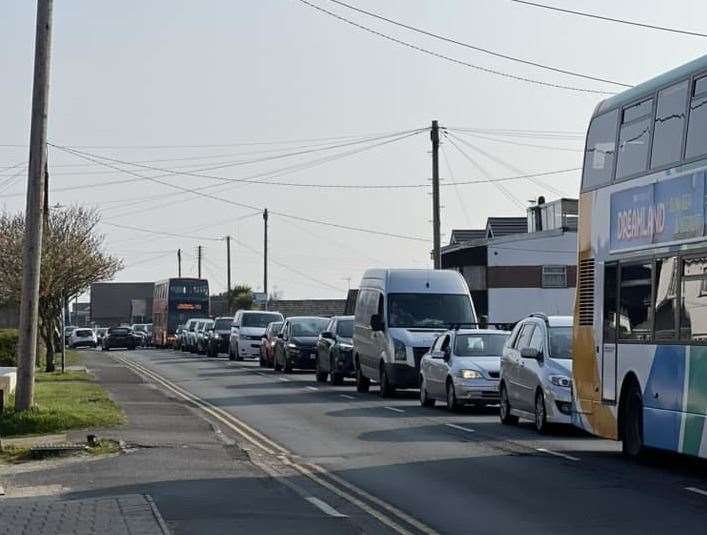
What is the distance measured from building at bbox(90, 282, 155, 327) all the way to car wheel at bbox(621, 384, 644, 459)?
125 metres

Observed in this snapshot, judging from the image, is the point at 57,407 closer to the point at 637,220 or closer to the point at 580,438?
the point at 580,438

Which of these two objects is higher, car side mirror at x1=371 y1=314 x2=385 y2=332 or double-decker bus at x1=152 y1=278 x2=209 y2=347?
double-decker bus at x1=152 y1=278 x2=209 y2=347

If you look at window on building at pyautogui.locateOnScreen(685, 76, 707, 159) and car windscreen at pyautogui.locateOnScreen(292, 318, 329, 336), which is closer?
window on building at pyautogui.locateOnScreen(685, 76, 707, 159)

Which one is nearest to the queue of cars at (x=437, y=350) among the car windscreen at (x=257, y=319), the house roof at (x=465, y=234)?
the car windscreen at (x=257, y=319)

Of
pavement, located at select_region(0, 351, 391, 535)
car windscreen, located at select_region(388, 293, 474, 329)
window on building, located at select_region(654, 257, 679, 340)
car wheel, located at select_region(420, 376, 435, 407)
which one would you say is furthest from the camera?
car windscreen, located at select_region(388, 293, 474, 329)

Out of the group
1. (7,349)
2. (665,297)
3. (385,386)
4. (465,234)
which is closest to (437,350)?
(385,386)

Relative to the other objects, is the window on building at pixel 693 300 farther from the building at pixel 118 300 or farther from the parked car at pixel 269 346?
the building at pixel 118 300

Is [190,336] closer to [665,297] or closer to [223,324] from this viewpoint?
[223,324]

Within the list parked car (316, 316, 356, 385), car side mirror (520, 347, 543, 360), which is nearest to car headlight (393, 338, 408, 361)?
parked car (316, 316, 356, 385)

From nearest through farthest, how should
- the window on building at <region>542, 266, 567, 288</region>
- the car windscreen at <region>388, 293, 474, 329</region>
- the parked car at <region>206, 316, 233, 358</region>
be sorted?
1. the car windscreen at <region>388, 293, 474, 329</region>
2. the parked car at <region>206, 316, 233, 358</region>
3. the window on building at <region>542, 266, 567, 288</region>

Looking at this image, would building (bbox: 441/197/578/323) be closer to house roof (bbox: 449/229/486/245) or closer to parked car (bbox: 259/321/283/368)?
house roof (bbox: 449/229/486/245)

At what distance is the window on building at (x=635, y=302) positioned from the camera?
55.7 ft

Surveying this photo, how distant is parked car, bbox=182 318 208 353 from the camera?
70.4 m

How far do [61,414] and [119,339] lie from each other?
193 feet
